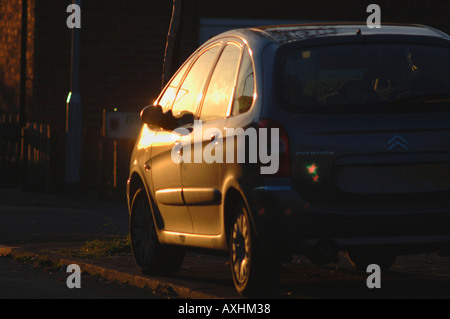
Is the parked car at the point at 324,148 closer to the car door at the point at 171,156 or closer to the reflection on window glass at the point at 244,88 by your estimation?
the reflection on window glass at the point at 244,88

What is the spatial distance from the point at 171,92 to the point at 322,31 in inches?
75.2

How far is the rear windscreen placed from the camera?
731 centimetres

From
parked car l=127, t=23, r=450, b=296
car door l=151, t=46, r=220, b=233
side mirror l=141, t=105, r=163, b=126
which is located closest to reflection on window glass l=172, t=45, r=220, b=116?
car door l=151, t=46, r=220, b=233

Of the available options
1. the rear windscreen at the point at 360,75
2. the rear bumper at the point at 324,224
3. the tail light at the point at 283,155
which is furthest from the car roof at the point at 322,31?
the rear bumper at the point at 324,224

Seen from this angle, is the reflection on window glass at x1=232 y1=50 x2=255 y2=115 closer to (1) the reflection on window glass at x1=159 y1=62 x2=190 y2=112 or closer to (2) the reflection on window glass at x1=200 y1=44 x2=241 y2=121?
(2) the reflection on window glass at x1=200 y1=44 x2=241 y2=121

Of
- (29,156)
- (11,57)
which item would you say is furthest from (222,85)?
(11,57)

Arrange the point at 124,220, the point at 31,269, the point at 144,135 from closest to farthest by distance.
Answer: the point at 144,135
the point at 31,269
the point at 124,220

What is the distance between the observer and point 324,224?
7.10m

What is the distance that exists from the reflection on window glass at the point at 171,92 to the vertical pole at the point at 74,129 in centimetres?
951

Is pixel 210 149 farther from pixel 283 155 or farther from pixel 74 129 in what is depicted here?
pixel 74 129

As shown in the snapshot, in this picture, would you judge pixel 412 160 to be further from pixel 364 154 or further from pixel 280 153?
pixel 280 153

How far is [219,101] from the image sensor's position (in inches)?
320

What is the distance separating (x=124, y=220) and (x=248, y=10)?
873cm
